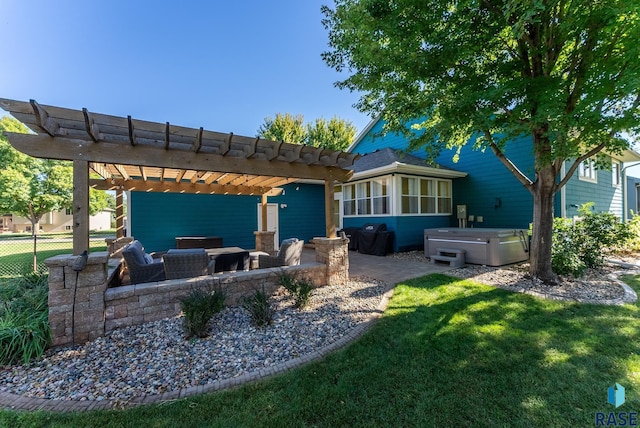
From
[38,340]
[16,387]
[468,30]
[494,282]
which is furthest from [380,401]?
[468,30]

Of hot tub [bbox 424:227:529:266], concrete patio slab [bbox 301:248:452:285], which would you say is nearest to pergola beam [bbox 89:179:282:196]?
concrete patio slab [bbox 301:248:452:285]

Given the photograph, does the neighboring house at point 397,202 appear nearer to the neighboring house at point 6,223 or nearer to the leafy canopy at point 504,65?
the leafy canopy at point 504,65

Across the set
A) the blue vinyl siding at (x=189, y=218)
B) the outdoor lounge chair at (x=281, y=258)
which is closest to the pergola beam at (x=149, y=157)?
the outdoor lounge chair at (x=281, y=258)

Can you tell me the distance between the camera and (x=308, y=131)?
23.8 meters

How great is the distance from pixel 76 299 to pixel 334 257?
3973 mm

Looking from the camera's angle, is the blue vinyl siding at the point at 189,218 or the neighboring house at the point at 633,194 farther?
the neighboring house at the point at 633,194

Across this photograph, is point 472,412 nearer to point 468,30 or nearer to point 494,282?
point 494,282

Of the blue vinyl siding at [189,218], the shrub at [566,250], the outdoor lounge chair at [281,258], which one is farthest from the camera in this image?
the blue vinyl siding at [189,218]

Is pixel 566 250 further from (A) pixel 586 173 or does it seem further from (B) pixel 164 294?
(B) pixel 164 294

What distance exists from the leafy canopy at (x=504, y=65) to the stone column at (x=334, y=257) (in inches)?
111

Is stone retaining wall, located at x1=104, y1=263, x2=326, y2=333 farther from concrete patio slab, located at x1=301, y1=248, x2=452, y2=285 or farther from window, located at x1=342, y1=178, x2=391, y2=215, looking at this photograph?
window, located at x1=342, y1=178, x2=391, y2=215

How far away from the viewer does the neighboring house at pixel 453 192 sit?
955cm

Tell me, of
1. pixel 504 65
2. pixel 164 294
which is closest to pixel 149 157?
pixel 164 294

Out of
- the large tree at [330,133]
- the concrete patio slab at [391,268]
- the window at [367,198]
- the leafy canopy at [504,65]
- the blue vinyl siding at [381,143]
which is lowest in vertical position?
the concrete patio slab at [391,268]
